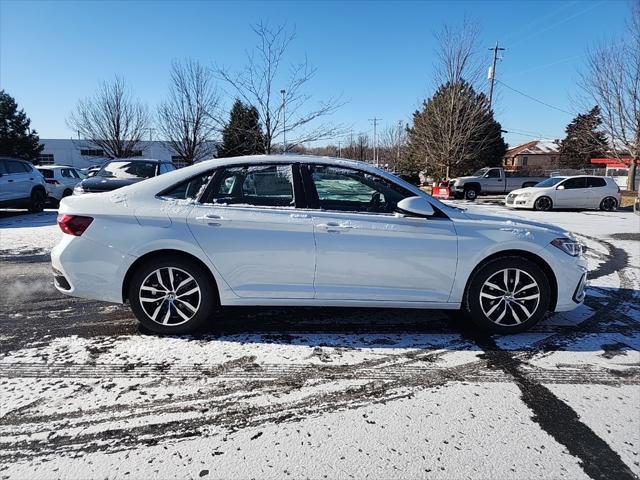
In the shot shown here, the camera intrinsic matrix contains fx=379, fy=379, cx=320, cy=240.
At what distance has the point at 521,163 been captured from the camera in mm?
66750

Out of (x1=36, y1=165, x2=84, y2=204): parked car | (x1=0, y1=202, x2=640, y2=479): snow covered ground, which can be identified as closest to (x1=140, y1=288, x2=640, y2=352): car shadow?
(x1=0, y1=202, x2=640, y2=479): snow covered ground

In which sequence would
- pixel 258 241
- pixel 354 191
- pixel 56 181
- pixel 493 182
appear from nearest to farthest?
pixel 258 241 < pixel 354 191 < pixel 56 181 < pixel 493 182

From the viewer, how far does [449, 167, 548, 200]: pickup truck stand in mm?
21594

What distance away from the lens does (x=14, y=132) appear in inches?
1523

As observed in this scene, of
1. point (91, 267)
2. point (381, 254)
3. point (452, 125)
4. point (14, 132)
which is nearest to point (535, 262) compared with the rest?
point (381, 254)

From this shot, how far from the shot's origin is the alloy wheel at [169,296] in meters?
3.37

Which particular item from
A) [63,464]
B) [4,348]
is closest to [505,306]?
[63,464]

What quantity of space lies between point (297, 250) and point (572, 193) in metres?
16.5

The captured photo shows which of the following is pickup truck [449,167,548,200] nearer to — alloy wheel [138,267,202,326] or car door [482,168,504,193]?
car door [482,168,504,193]

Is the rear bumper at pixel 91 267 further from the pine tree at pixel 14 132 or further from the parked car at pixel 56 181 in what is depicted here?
the pine tree at pixel 14 132

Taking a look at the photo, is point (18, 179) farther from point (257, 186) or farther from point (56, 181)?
point (257, 186)

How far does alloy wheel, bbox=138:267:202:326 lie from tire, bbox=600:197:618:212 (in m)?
17.9

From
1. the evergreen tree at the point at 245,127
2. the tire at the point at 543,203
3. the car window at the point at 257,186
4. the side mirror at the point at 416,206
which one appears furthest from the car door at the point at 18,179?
the tire at the point at 543,203

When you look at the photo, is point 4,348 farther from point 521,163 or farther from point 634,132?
point 521,163
